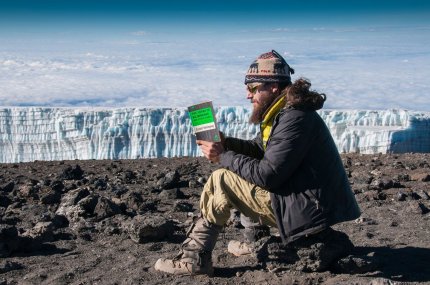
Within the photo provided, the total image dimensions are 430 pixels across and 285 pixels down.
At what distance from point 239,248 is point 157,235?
25.0 inches

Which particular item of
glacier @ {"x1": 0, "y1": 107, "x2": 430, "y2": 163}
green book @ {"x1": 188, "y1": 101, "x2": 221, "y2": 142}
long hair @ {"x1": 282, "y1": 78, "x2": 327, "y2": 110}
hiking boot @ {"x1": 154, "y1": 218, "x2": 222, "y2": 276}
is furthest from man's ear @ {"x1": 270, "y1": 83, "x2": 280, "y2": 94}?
glacier @ {"x1": 0, "y1": 107, "x2": 430, "y2": 163}

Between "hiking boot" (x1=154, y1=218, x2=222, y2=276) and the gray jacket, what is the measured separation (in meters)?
0.35

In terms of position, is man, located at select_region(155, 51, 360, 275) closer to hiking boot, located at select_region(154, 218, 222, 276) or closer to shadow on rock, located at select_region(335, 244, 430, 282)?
hiking boot, located at select_region(154, 218, 222, 276)

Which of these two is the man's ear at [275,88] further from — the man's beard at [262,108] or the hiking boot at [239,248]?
the hiking boot at [239,248]

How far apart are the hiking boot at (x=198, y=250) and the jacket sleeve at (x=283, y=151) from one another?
0.39m

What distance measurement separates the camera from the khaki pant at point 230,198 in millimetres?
3027

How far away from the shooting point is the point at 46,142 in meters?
12.4

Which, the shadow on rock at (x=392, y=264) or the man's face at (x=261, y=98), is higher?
the man's face at (x=261, y=98)

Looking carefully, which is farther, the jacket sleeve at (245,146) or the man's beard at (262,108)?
the jacket sleeve at (245,146)

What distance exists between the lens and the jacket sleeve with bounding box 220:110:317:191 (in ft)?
9.32

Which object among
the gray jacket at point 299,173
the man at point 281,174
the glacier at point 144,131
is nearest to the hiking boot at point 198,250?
Answer: the man at point 281,174

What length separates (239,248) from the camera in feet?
11.4

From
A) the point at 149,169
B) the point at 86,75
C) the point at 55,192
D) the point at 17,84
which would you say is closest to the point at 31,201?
the point at 55,192

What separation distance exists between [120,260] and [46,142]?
9227mm
